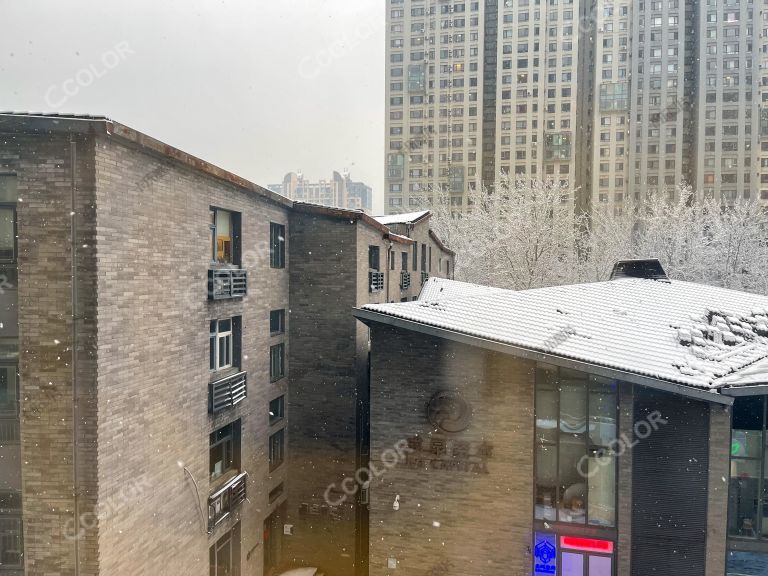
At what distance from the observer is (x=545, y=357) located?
31.3 feet

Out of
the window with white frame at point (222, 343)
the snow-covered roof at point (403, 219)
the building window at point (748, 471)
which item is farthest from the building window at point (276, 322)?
the building window at point (748, 471)

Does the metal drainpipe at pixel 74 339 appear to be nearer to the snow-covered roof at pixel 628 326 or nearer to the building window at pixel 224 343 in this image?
the building window at pixel 224 343

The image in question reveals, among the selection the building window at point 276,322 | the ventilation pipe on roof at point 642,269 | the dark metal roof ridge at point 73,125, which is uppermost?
the dark metal roof ridge at point 73,125

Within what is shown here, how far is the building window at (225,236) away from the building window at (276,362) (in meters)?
3.45

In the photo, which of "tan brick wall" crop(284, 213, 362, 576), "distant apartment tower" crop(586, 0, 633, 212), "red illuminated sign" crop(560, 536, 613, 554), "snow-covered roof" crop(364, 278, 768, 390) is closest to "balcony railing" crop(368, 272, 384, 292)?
"tan brick wall" crop(284, 213, 362, 576)

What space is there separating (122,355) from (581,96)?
84.9 meters

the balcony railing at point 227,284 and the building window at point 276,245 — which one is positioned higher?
the building window at point 276,245

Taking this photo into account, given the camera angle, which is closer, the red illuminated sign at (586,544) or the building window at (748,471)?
the building window at (748,471)

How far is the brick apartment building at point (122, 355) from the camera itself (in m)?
7.70

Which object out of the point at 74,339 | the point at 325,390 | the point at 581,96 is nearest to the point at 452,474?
the point at 325,390

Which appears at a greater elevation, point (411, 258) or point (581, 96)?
point (581, 96)

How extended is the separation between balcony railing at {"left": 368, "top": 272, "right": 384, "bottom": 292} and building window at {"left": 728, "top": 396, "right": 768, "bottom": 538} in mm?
11260

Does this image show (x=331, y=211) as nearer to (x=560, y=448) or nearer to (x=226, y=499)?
(x=226, y=499)

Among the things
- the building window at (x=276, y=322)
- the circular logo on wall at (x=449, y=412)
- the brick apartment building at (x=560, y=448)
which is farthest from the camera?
the building window at (x=276, y=322)
